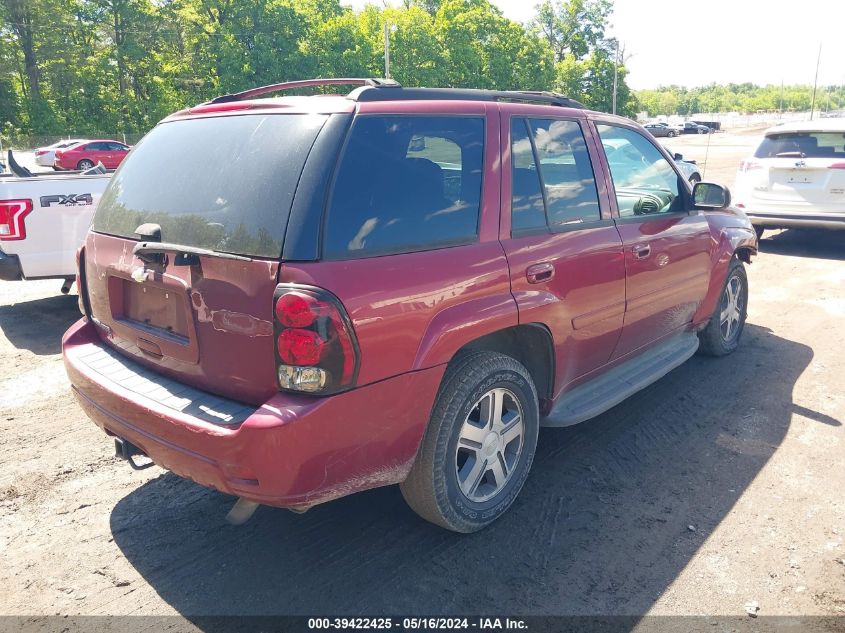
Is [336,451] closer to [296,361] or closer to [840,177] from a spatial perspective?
[296,361]

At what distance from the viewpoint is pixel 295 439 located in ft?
7.91

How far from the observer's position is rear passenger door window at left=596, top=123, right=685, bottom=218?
4.06 metres

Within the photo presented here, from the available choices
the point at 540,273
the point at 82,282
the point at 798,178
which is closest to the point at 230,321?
the point at 82,282

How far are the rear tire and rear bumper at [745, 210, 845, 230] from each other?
14.1ft

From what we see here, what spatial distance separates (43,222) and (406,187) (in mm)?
5250

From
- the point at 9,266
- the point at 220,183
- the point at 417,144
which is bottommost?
the point at 9,266

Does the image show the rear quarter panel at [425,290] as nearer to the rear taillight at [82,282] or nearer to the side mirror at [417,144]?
the side mirror at [417,144]

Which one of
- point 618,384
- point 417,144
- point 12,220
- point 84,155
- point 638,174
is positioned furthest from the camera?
point 84,155

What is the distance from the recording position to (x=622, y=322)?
13.0 feet

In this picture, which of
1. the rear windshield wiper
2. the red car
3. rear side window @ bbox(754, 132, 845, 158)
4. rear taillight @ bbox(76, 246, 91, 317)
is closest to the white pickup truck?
rear taillight @ bbox(76, 246, 91, 317)

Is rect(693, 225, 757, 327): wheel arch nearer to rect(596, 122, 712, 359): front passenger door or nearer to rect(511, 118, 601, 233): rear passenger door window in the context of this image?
rect(596, 122, 712, 359): front passenger door

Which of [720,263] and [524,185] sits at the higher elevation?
[524,185]

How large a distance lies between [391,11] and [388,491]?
54.9 m

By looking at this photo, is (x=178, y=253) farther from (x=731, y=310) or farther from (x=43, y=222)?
(x=43, y=222)
